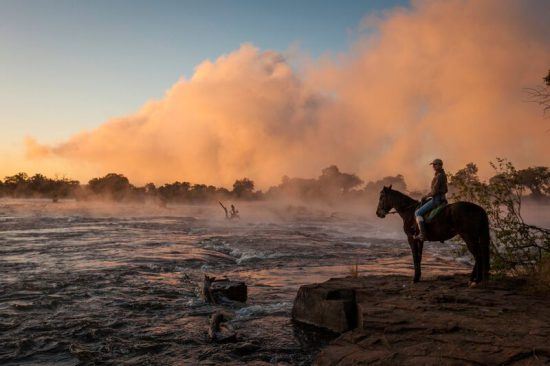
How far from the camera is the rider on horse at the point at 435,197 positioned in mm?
11258

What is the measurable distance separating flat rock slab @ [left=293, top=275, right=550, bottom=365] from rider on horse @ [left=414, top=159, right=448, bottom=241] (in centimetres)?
181

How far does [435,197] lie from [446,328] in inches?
189

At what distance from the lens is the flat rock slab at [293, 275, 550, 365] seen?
6312 mm

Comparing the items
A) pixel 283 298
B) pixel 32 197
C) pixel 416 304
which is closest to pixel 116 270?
pixel 283 298

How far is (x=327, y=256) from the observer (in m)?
25.6

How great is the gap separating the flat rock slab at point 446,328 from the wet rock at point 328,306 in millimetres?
88

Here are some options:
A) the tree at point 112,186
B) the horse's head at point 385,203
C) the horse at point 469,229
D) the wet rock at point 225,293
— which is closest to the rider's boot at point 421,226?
the horse at point 469,229

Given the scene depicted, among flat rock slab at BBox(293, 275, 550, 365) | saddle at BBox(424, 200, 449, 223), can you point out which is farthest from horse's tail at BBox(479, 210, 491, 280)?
saddle at BBox(424, 200, 449, 223)

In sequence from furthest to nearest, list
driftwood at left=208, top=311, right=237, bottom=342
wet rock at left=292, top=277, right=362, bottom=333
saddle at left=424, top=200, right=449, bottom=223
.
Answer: saddle at left=424, top=200, right=449, bottom=223
wet rock at left=292, top=277, right=362, bottom=333
driftwood at left=208, top=311, right=237, bottom=342

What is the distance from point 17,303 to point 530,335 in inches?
535

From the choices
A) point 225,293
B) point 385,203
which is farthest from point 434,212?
point 225,293

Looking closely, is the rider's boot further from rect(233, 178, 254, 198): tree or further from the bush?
rect(233, 178, 254, 198): tree

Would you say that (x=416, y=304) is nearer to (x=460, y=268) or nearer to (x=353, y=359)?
(x=353, y=359)

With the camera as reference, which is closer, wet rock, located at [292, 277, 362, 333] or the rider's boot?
wet rock, located at [292, 277, 362, 333]
